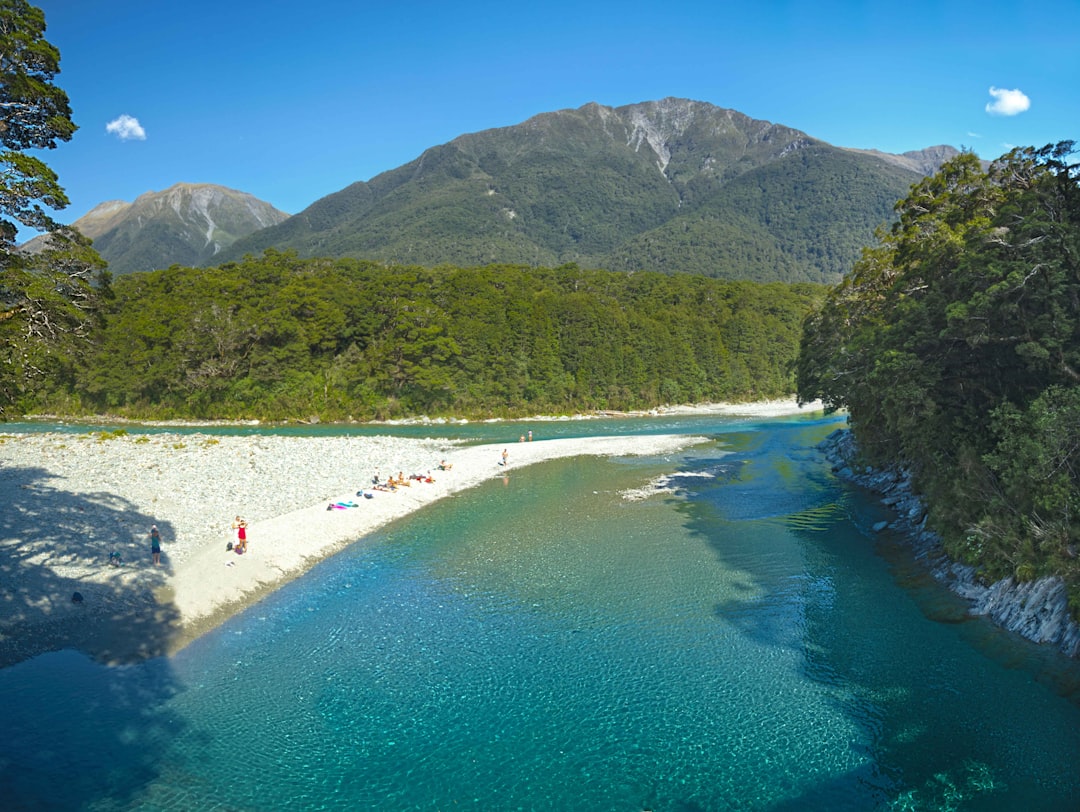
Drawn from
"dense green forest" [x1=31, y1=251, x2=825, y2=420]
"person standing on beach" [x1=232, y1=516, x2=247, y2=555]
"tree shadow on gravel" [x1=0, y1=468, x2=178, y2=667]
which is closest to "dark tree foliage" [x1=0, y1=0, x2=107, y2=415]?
"tree shadow on gravel" [x1=0, y1=468, x2=178, y2=667]

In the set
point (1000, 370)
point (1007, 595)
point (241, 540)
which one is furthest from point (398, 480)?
point (1000, 370)

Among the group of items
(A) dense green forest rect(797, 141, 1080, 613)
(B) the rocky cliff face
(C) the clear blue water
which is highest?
(A) dense green forest rect(797, 141, 1080, 613)

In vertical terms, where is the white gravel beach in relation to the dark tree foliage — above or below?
below

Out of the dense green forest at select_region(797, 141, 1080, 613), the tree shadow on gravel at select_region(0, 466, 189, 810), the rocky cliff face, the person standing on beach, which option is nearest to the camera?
the tree shadow on gravel at select_region(0, 466, 189, 810)

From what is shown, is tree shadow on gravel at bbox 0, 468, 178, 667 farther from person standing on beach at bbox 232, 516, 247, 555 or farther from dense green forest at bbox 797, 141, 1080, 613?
dense green forest at bbox 797, 141, 1080, 613

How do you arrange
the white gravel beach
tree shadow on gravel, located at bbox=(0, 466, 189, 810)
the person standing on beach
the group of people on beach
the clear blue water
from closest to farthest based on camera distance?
the clear blue water → tree shadow on gravel, located at bbox=(0, 466, 189, 810) → the white gravel beach → the person standing on beach → the group of people on beach

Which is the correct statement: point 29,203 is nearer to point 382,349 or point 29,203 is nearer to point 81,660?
point 81,660
